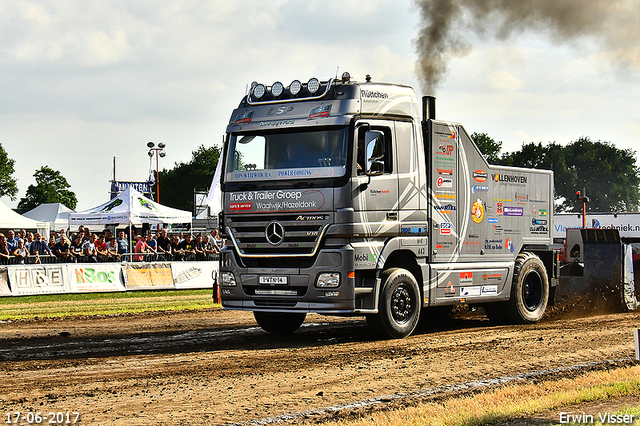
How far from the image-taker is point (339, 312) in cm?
1116

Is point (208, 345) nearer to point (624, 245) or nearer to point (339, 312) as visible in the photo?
point (339, 312)

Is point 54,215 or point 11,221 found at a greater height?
point 54,215

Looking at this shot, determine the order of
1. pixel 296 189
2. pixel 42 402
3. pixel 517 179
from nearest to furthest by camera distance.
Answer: pixel 42 402 → pixel 296 189 → pixel 517 179

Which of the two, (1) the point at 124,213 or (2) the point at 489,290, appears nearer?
(2) the point at 489,290

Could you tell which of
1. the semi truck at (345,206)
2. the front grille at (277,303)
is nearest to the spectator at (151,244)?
the semi truck at (345,206)

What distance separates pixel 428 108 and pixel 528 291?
4130 mm

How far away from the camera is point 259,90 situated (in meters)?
12.3

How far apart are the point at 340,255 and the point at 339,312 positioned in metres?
0.82

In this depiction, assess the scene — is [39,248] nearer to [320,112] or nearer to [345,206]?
[320,112]

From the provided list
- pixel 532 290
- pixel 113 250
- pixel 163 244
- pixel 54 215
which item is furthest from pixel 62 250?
pixel 54 215

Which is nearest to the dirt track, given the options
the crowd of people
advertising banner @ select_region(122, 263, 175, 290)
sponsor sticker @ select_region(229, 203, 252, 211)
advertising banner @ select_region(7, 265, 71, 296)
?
sponsor sticker @ select_region(229, 203, 252, 211)

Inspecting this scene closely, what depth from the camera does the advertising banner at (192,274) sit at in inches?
1048

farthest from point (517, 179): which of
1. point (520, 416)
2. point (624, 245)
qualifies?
point (520, 416)

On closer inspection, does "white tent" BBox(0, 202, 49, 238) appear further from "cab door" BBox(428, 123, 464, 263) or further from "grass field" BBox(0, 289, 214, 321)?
"cab door" BBox(428, 123, 464, 263)
